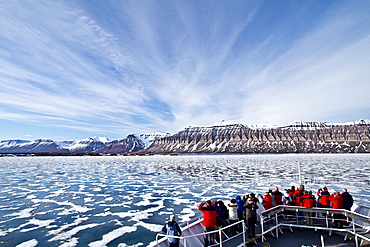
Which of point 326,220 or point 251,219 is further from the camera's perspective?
point 326,220

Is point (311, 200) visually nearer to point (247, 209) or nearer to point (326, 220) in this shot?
point (326, 220)

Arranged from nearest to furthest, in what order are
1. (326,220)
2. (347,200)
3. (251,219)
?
(251,219) → (326,220) → (347,200)

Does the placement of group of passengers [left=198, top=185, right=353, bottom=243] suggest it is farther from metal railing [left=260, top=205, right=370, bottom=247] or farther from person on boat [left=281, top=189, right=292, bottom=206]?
metal railing [left=260, top=205, right=370, bottom=247]

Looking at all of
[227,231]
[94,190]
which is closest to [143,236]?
[227,231]

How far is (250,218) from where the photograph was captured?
9000 millimetres

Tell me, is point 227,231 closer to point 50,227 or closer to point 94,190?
point 50,227

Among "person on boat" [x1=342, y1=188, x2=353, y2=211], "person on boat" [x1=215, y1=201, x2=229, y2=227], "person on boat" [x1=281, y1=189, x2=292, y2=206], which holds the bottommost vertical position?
"person on boat" [x1=215, y1=201, x2=229, y2=227]

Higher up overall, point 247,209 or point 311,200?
point 311,200

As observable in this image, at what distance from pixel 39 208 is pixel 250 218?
16258 mm

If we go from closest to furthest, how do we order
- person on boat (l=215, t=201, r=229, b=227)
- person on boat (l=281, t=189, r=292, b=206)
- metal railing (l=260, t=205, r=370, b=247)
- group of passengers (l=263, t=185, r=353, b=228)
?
1. metal railing (l=260, t=205, r=370, b=247)
2. person on boat (l=215, t=201, r=229, b=227)
3. group of passengers (l=263, t=185, r=353, b=228)
4. person on boat (l=281, t=189, r=292, b=206)

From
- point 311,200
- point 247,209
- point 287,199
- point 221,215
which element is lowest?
point 221,215

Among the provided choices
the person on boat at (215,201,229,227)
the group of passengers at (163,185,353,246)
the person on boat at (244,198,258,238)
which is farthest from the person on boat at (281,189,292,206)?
the person on boat at (215,201,229,227)

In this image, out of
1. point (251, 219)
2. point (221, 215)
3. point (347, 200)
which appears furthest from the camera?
point (347, 200)

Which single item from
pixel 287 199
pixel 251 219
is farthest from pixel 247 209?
pixel 287 199
